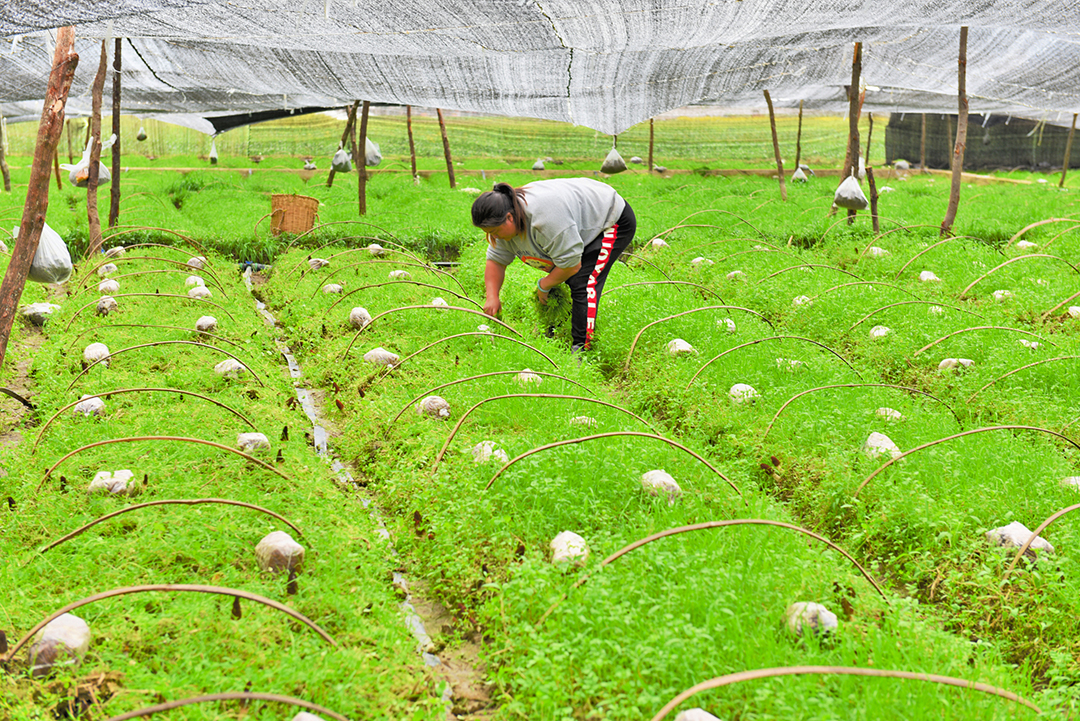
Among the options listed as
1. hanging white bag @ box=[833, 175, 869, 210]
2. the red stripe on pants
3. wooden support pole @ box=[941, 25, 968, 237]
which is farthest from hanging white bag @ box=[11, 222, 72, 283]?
wooden support pole @ box=[941, 25, 968, 237]

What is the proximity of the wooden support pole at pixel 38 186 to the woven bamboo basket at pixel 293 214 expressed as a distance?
613 centimetres

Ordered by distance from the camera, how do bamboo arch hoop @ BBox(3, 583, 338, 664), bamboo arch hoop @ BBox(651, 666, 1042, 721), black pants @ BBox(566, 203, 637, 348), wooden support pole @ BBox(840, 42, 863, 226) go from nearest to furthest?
bamboo arch hoop @ BBox(651, 666, 1042, 721), bamboo arch hoop @ BBox(3, 583, 338, 664), black pants @ BBox(566, 203, 637, 348), wooden support pole @ BBox(840, 42, 863, 226)

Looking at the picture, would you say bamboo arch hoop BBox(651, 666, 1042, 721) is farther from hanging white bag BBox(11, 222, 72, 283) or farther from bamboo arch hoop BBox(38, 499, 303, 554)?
hanging white bag BBox(11, 222, 72, 283)

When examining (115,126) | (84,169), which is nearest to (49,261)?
(84,169)

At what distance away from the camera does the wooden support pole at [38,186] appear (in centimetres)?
318

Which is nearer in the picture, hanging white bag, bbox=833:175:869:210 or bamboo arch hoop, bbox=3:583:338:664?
bamboo arch hoop, bbox=3:583:338:664

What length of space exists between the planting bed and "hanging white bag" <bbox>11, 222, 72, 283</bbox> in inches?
28.9

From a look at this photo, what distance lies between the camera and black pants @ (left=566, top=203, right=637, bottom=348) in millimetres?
5062

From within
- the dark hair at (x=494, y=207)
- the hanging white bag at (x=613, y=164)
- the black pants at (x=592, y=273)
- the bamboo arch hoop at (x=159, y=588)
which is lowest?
the bamboo arch hoop at (x=159, y=588)

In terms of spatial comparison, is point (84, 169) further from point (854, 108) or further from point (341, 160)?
point (854, 108)

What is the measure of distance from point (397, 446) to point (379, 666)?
166cm

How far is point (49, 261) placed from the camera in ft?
12.2

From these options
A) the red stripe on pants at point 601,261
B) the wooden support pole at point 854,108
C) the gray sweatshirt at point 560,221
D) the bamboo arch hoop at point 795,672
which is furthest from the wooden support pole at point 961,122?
the bamboo arch hoop at point 795,672

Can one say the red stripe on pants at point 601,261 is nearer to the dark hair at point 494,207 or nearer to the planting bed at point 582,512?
the planting bed at point 582,512
